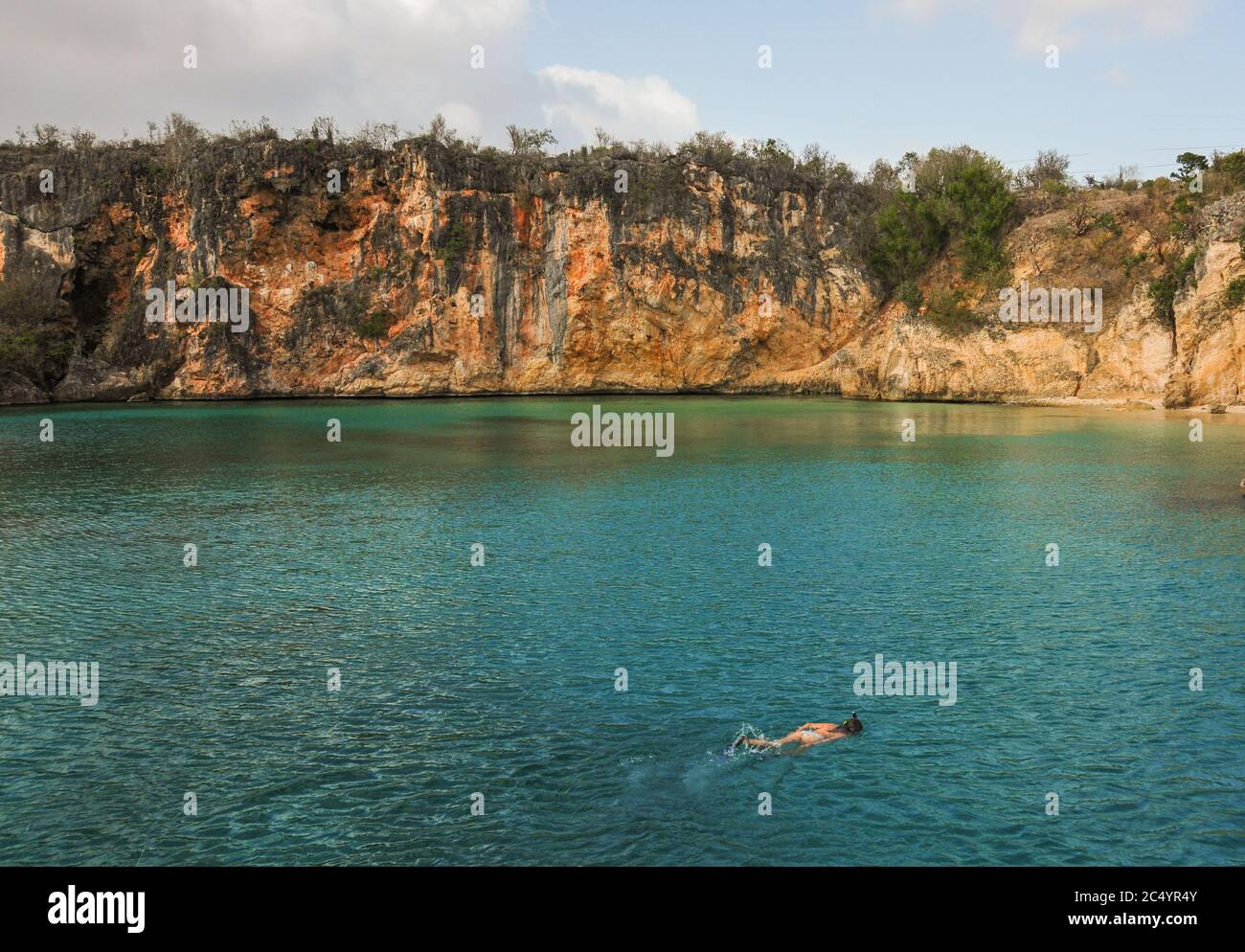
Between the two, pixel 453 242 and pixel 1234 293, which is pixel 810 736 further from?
pixel 453 242

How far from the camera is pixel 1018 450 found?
35.4 meters

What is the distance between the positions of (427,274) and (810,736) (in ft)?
208

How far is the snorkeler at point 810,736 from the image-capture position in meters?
10.1

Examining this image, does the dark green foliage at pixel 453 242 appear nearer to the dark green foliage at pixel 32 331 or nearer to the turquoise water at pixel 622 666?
the dark green foliage at pixel 32 331

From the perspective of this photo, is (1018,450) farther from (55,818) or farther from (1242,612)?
(55,818)

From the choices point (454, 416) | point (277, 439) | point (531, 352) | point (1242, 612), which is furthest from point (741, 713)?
point (531, 352)

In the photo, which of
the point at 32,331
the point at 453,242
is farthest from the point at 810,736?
the point at 32,331

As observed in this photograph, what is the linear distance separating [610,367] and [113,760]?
2471 inches

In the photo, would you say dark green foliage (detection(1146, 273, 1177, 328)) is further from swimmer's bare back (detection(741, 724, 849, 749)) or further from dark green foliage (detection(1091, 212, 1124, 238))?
swimmer's bare back (detection(741, 724, 849, 749))

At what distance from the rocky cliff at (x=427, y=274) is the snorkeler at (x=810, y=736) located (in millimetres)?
A: 57020

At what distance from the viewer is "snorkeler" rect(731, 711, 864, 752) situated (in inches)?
399

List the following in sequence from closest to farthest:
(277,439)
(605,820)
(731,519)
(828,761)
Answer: (605,820) → (828,761) → (731,519) → (277,439)

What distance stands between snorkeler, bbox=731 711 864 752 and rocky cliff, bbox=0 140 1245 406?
5702 centimetres
